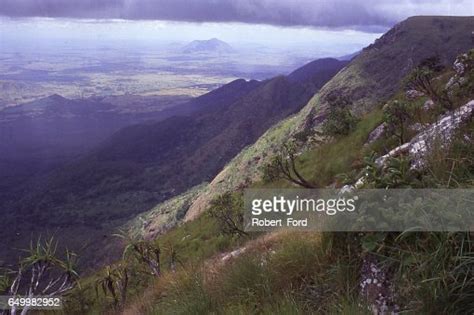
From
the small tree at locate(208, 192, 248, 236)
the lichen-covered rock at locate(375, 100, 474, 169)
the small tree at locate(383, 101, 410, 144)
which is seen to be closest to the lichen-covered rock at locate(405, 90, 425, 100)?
the small tree at locate(383, 101, 410, 144)

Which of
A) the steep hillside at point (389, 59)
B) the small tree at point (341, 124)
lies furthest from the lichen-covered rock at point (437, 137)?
the steep hillside at point (389, 59)

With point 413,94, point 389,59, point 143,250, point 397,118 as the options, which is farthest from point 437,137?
point 389,59

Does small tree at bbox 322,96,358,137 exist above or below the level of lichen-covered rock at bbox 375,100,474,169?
below

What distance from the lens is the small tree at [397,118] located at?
1002 centimetres

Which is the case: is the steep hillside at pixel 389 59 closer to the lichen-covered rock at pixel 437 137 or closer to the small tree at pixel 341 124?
the small tree at pixel 341 124

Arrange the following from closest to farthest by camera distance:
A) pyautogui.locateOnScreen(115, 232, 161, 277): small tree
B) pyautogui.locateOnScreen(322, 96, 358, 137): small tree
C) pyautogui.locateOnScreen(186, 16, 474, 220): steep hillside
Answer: pyautogui.locateOnScreen(115, 232, 161, 277): small tree → pyautogui.locateOnScreen(322, 96, 358, 137): small tree → pyautogui.locateOnScreen(186, 16, 474, 220): steep hillside

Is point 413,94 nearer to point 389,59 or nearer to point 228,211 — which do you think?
point 228,211

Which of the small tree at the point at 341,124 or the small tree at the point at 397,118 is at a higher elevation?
the small tree at the point at 397,118

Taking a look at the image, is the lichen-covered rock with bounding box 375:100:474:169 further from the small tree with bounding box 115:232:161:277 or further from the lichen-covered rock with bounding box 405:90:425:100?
the lichen-covered rock with bounding box 405:90:425:100

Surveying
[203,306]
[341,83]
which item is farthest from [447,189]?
[341,83]

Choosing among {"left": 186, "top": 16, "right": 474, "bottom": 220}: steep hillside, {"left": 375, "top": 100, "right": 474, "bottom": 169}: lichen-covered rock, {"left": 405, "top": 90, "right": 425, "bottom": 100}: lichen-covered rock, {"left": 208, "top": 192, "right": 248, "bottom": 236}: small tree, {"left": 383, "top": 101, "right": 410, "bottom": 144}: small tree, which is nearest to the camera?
{"left": 375, "top": 100, "right": 474, "bottom": 169}: lichen-covered rock

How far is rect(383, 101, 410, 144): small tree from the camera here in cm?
1002

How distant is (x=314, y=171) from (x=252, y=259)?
1278cm

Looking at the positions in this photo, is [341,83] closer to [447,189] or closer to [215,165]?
[215,165]
